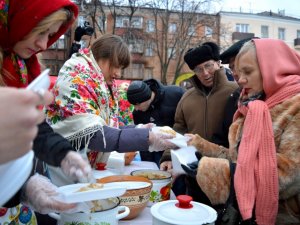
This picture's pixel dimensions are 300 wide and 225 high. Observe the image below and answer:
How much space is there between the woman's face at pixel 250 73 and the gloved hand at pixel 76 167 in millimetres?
1005

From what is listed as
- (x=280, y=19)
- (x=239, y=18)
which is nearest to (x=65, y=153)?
(x=239, y=18)

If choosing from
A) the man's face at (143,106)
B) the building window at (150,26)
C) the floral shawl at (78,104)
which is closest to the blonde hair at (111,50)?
the floral shawl at (78,104)

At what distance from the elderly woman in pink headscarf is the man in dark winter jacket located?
4.95 ft

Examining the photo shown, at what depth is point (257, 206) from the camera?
1278 millimetres

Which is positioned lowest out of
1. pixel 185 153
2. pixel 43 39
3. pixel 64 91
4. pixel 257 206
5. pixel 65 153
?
pixel 257 206

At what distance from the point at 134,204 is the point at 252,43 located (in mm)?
992

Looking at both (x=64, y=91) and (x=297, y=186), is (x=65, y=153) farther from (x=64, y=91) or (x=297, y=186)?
(x=297, y=186)

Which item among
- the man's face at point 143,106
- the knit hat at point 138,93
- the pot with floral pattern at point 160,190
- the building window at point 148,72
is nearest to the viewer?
the pot with floral pattern at point 160,190

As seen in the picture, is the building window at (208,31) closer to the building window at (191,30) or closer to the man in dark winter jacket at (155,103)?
the building window at (191,30)

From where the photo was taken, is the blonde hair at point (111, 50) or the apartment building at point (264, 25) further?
the apartment building at point (264, 25)

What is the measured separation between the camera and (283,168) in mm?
1230

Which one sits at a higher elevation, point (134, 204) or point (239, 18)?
point (239, 18)

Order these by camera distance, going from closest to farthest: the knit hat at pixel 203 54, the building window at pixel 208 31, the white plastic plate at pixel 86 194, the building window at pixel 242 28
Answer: the white plastic plate at pixel 86 194 → the knit hat at pixel 203 54 → the building window at pixel 208 31 → the building window at pixel 242 28

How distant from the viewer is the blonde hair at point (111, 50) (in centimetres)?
176
